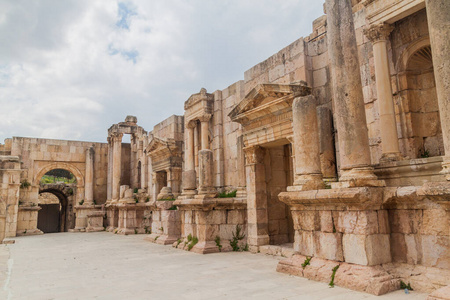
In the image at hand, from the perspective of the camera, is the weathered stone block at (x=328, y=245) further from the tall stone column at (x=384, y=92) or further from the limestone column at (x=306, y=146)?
the tall stone column at (x=384, y=92)

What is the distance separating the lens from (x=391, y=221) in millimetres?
5281

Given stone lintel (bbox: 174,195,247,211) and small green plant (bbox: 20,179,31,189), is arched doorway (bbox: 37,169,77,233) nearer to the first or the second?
small green plant (bbox: 20,179,31,189)

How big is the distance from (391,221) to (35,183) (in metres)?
20.0

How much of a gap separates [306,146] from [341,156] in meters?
0.84

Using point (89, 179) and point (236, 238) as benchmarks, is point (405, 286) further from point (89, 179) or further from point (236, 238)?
point (89, 179)

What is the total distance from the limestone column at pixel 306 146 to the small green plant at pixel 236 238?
3609 millimetres

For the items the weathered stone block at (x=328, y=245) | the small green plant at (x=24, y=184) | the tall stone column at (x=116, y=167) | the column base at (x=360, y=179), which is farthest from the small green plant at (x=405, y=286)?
the small green plant at (x=24, y=184)

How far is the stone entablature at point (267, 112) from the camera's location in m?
8.08

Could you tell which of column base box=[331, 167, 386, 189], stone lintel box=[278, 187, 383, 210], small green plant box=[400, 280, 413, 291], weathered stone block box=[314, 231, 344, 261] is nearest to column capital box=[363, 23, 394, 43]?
column base box=[331, 167, 386, 189]

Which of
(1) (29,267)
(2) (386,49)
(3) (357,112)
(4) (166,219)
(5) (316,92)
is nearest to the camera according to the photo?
(3) (357,112)

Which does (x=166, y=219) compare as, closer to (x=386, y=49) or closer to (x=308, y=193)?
(x=308, y=193)

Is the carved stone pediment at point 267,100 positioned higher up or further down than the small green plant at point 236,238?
higher up

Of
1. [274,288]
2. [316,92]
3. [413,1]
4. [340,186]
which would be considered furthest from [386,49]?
[274,288]

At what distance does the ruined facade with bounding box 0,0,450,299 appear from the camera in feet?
15.9
